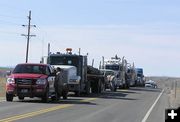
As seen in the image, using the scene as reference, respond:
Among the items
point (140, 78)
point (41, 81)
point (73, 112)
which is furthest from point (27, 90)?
point (140, 78)

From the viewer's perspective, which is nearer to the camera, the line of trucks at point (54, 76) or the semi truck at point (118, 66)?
the line of trucks at point (54, 76)

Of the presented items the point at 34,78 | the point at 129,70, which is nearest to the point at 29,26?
the point at 129,70

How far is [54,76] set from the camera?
1040 inches

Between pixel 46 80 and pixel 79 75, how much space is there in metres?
9.67

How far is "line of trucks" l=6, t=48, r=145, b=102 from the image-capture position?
982 inches

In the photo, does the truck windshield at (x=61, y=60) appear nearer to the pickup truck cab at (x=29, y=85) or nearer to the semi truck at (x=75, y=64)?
the semi truck at (x=75, y=64)

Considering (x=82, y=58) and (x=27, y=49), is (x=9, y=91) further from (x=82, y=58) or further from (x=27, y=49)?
(x=27, y=49)

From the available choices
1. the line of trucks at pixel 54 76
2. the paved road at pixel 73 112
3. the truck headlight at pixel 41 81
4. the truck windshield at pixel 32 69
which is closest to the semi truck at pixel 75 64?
the line of trucks at pixel 54 76

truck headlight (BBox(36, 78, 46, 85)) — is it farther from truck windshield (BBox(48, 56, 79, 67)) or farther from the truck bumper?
truck windshield (BBox(48, 56, 79, 67))

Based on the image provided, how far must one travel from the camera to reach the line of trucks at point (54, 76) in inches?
982

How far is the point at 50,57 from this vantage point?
33781 mm

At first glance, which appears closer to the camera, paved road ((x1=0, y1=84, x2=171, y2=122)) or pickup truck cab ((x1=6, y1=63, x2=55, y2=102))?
paved road ((x1=0, y1=84, x2=171, y2=122))

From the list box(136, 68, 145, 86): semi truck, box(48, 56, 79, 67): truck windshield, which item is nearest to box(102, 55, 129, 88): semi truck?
box(48, 56, 79, 67): truck windshield

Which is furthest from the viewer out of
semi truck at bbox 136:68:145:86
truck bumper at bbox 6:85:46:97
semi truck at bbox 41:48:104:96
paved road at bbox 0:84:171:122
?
semi truck at bbox 136:68:145:86
